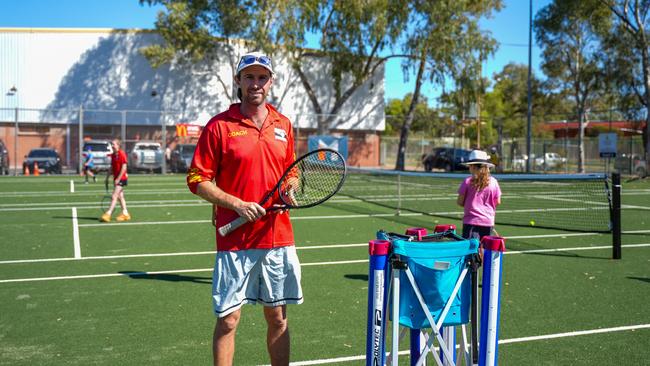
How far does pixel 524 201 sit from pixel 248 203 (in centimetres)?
1731

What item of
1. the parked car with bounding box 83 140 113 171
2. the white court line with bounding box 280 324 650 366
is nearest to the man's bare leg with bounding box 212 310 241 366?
the white court line with bounding box 280 324 650 366

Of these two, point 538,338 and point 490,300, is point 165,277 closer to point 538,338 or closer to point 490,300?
point 538,338

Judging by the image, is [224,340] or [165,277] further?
[165,277]

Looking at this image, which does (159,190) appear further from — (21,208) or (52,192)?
(21,208)

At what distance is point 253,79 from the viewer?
13.1 feet

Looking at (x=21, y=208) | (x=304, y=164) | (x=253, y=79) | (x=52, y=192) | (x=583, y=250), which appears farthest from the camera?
(x=52, y=192)

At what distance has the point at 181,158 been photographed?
3647 cm

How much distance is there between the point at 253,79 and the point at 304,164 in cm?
71

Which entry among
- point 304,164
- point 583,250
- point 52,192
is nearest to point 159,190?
point 52,192

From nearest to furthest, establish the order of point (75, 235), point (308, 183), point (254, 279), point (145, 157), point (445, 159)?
point (254, 279), point (308, 183), point (75, 235), point (145, 157), point (445, 159)

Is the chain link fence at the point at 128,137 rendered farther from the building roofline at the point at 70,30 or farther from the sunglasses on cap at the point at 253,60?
the sunglasses on cap at the point at 253,60

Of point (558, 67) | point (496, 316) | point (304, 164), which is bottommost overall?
point (496, 316)

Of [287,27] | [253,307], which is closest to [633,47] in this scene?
[287,27]

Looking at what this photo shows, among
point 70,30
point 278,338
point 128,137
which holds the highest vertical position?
point 70,30
